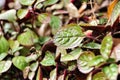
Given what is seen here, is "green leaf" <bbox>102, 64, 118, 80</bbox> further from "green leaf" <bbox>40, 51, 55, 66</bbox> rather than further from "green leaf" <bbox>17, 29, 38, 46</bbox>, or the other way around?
"green leaf" <bbox>17, 29, 38, 46</bbox>

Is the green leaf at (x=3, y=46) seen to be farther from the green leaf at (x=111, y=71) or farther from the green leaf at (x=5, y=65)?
the green leaf at (x=111, y=71)

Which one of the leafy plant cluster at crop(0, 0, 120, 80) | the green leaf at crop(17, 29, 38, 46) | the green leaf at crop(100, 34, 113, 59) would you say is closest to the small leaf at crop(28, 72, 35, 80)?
the leafy plant cluster at crop(0, 0, 120, 80)

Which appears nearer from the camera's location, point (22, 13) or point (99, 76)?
point (99, 76)

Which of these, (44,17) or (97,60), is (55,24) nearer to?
(44,17)

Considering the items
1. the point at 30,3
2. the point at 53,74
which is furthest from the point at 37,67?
the point at 30,3

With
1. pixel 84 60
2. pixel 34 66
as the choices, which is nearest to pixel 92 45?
pixel 84 60

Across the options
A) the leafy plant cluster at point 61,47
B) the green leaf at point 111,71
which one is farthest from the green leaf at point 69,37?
the green leaf at point 111,71
